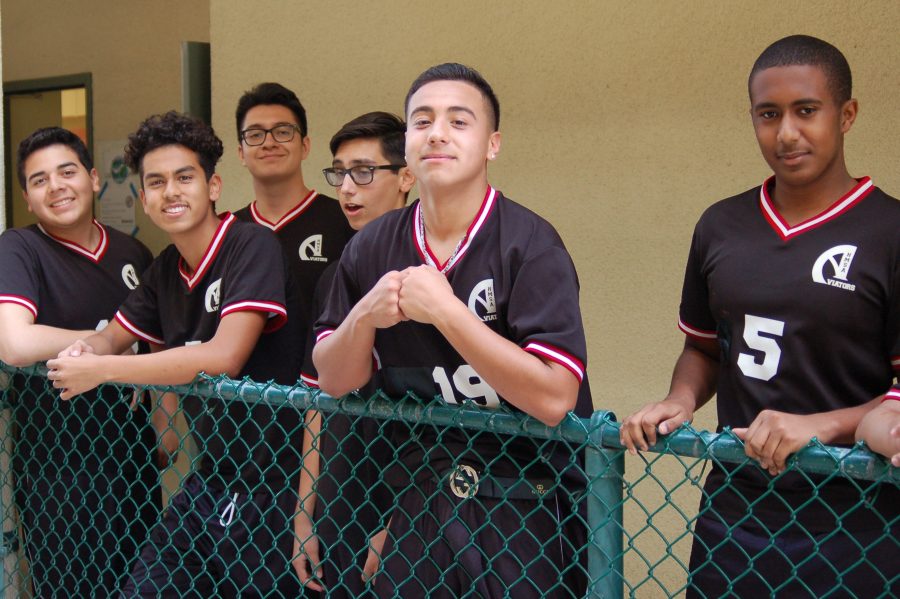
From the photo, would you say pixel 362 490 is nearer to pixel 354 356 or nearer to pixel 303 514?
pixel 303 514

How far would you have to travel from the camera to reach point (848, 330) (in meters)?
1.92

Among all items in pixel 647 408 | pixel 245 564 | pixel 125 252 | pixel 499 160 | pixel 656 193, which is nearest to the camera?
pixel 647 408

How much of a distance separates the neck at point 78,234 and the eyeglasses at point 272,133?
23.8 inches

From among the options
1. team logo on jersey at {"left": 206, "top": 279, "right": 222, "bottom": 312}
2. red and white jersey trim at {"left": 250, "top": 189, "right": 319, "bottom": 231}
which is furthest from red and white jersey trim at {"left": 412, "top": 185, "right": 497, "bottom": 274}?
red and white jersey trim at {"left": 250, "top": 189, "right": 319, "bottom": 231}

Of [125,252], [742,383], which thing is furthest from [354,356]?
[125,252]

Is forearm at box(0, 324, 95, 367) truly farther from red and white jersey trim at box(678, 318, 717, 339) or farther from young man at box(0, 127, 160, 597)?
red and white jersey trim at box(678, 318, 717, 339)

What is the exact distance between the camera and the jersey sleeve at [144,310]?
285 centimetres

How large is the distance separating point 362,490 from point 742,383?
0.99m

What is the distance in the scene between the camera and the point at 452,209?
2.16 meters

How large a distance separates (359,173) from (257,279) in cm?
52

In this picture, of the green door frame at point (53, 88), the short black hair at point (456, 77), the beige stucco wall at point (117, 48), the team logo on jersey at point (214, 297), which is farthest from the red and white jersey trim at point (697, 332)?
the green door frame at point (53, 88)

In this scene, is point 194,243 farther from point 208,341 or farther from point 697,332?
point 697,332

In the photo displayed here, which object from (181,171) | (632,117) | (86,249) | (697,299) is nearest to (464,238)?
(697,299)

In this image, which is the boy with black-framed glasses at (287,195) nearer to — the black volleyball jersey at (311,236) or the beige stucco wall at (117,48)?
the black volleyball jersey at (311,236)
